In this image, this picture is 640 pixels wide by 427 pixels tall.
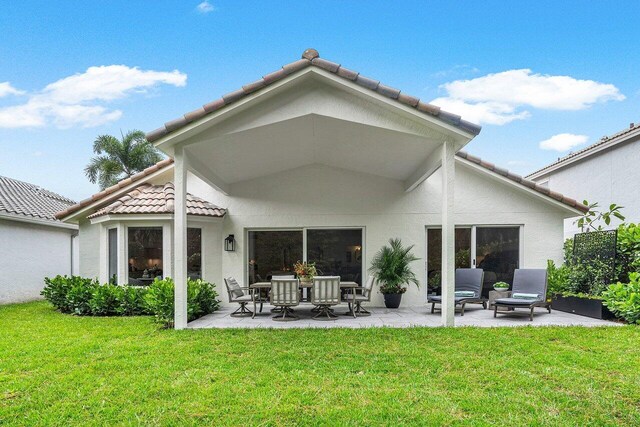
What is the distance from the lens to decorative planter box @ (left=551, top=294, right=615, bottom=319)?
28.2 ft

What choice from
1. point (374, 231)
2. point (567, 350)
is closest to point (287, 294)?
point (374, 231)

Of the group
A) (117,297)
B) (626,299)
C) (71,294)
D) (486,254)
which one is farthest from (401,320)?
(71,294)

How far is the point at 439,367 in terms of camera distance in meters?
5.31

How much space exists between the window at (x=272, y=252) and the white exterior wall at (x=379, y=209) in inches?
11.7

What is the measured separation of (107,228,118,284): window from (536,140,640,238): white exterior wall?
15.8 m

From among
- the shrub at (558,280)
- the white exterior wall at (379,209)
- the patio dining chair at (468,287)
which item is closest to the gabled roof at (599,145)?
the white exterior wall at (379,209)

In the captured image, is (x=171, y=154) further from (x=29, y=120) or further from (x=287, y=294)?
(x=29, y=120)

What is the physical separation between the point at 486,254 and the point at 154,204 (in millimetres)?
9145

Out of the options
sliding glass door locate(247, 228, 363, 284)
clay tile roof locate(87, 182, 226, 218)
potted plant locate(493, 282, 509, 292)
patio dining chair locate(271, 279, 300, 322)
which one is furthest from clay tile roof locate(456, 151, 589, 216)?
clay tile roof locate(87, 182, 226, 218)

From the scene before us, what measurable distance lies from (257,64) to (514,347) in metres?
12.5

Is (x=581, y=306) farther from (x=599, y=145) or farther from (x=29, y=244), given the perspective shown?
(x=29, y=244)

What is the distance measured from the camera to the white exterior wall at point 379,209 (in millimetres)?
11031

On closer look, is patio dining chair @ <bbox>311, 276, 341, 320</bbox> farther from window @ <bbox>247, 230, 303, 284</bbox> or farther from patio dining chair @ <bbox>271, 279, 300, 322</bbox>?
window @ <bbox>247, 230, 303, 284</bbox>

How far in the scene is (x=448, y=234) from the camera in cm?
754
